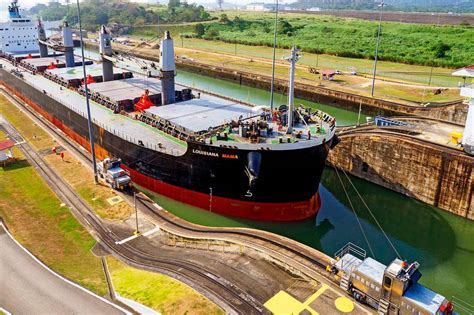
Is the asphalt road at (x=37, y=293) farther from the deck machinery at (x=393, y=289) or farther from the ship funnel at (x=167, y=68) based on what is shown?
the ship funnel at (x=167, y=68)

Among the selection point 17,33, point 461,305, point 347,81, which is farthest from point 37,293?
point 17,33

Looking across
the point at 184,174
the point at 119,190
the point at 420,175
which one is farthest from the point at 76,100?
the point at 420,175

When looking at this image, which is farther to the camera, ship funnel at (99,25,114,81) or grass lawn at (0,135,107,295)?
ship funnel at (99,25,114,81)

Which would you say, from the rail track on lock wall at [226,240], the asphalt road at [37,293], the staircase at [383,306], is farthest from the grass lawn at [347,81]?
the asphalt road at [37,293]

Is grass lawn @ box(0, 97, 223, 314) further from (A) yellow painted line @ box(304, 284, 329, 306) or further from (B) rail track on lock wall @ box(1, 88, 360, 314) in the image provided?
(A) yellow painted line @ box(304, 284, 329, 306)

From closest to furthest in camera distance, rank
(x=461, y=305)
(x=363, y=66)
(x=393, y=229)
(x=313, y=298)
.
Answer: (x=313, y=298), (x=461, y=305), (x=393, y=229), (x=363, y=66)

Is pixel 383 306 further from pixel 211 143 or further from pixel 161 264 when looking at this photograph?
pixel 211 143

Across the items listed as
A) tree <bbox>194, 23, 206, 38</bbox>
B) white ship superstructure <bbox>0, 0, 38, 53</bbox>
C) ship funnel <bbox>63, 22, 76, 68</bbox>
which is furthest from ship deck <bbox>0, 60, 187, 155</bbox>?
tree <bbox>194, 23, 206, 38</bbox>
